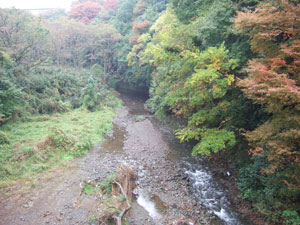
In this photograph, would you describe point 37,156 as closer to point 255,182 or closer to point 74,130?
point 74,130

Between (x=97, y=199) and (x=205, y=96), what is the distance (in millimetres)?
6387

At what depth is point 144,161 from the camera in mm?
12266

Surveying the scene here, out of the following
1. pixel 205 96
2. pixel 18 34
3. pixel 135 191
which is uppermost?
pixel 18 34

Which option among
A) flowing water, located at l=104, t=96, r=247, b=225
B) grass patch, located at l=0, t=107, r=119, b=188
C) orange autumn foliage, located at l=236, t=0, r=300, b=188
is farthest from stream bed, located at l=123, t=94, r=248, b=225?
grass patch, located at l=0, t=107, r=119, b=188

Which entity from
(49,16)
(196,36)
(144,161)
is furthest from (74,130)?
(49,16)

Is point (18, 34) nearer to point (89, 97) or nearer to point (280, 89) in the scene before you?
point (89, 97)

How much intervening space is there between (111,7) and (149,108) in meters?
28.8

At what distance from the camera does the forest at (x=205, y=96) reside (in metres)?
6.35

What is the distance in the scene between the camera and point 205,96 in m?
8.95

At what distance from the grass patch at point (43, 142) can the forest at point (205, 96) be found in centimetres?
6

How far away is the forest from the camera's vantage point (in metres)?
6.35

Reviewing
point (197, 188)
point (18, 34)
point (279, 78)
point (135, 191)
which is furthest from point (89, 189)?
point (18, 34)

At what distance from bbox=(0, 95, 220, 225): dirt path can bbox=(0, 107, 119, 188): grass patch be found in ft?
3.18

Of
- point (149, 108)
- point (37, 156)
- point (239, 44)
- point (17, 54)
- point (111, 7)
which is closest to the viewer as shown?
point (239, 44)
